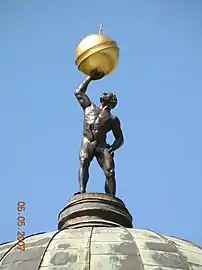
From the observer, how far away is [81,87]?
4209cm

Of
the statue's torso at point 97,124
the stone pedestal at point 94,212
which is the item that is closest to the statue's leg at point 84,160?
the statue's torso at point 97,124

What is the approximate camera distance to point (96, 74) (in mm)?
41156

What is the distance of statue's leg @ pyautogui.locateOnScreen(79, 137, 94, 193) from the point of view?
40.3 metres

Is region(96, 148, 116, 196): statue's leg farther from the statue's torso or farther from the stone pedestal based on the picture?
the stone pedestal

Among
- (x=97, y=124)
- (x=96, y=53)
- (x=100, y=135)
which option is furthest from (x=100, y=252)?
(x=96, y=53)

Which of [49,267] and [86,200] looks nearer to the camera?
[49,267]

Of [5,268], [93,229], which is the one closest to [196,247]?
[93,229]

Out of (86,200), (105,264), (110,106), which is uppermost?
(110,106)

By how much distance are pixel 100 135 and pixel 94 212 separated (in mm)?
3304

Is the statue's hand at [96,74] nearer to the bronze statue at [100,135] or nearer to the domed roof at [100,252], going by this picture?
A: the bronze statue at [100,135]

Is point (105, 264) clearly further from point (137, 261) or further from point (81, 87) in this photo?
point (81, 87)

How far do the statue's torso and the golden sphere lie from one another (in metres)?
1.38

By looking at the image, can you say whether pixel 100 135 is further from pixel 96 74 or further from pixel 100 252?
pixel 100 252

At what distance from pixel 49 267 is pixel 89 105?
7.83m
